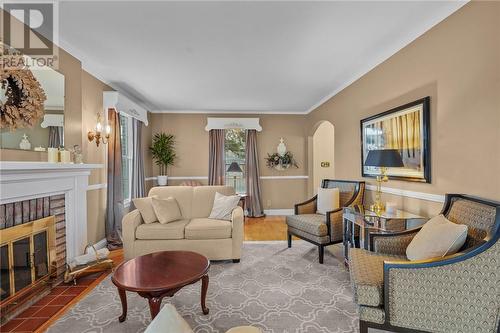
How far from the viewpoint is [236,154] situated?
21.9 ft

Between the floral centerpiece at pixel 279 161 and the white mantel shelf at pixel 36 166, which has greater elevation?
the floral centerpiece at pixel 279 161

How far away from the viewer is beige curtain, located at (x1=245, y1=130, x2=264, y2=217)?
6.40 m

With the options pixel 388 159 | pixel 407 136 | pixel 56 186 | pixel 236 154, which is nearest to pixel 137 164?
pixel 236 154

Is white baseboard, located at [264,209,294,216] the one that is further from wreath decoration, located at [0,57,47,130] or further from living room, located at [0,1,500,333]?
wreath decoration, located at [0,57,47,130]

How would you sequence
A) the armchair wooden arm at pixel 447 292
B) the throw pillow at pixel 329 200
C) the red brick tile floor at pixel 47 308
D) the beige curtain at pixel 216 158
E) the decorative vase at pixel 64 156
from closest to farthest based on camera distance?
1. the armchair wooden arm at pixel 447 292
2. the red brick tile floor at pixel 47 308
3. the decorative vase at pixel 64 156
4. the throw pillow at pixel 329 200
5. the beige curtain at pixel 216 158

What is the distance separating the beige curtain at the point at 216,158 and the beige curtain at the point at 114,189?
2.37 meters

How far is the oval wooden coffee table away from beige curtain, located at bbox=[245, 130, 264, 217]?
3.90 metres

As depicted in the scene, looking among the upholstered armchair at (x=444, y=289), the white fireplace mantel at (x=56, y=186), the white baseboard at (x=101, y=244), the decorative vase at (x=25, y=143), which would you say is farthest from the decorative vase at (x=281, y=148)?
the decorative vase at (x=25, y=143)

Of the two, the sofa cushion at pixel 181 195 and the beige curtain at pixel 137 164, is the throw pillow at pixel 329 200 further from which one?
the beige curtain at pixel 137 164

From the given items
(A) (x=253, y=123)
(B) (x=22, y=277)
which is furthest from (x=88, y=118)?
(A) (x=253, y=123)

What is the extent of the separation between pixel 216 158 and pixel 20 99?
4279 millimetres

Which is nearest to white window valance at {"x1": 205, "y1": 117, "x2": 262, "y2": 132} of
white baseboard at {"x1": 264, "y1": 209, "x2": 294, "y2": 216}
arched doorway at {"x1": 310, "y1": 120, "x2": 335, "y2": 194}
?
arched doorway at {"x1": 310, "y1": 120, "x2": 335, "y2": 194}

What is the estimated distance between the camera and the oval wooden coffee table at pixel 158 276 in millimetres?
1895

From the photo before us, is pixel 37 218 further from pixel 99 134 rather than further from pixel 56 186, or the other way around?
pixel 99 134
